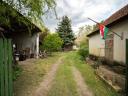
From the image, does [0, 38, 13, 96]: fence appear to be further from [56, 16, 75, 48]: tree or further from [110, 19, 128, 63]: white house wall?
[56, 16, 75, 48]: tree

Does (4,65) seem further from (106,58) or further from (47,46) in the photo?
(47,46)

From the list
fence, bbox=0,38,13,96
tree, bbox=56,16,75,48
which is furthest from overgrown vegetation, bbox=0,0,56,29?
tree, bbox=56,16,75,48

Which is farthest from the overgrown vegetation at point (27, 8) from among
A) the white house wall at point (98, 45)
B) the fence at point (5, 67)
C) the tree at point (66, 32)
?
the tree at point (66, 32)

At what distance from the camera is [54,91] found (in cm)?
827

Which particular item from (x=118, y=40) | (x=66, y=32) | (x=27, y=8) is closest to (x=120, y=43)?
(x=118, y=40)

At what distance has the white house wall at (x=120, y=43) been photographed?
12.8 metres

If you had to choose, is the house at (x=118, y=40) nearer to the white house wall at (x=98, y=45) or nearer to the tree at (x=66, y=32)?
the white house wall at (x=98, y=45)

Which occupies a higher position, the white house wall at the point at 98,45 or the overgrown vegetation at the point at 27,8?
the overgrown vegetation at the point at 27,8

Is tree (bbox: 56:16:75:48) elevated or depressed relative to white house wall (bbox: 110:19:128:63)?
elevated

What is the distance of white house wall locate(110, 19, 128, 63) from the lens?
1281 centimetres

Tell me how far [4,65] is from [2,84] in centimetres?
50

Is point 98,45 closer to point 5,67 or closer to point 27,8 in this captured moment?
point 27,8

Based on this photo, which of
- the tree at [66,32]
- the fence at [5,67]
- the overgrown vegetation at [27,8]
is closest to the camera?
the fence at [5,67]

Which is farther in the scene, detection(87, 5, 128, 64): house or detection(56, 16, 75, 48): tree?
detection(56, 16, 75, 48): tree
